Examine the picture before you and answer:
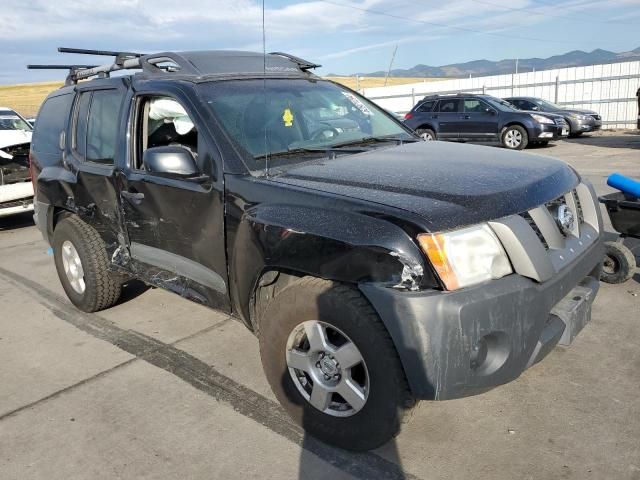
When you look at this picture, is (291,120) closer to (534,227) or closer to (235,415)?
(534,227)

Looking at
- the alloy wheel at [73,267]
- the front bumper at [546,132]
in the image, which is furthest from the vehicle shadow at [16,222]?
the front bumper at [546,132]

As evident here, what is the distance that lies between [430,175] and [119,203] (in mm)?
2273

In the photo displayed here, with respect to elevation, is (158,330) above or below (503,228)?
below

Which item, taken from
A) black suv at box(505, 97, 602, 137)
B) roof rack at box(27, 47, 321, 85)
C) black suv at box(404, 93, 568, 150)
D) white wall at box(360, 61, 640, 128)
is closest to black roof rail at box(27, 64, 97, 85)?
roof rack at box(27, 47, 321, 85)

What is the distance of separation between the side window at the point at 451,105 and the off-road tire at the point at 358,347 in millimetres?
14891

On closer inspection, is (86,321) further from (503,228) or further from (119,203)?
(503,228)

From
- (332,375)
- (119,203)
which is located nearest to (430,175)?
(332,375)

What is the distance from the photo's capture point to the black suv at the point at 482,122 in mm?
15125

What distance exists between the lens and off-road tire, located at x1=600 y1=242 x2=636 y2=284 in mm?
4582

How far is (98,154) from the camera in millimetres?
4223

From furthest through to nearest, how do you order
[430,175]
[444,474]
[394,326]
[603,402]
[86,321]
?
[86,321] < [603,402] < [430,175] < [444,474] < [394,326]

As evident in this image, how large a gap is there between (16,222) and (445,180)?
28.6 ft

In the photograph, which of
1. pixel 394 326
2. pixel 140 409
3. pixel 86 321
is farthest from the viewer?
pixel 86 321

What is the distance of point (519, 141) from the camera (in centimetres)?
1534
